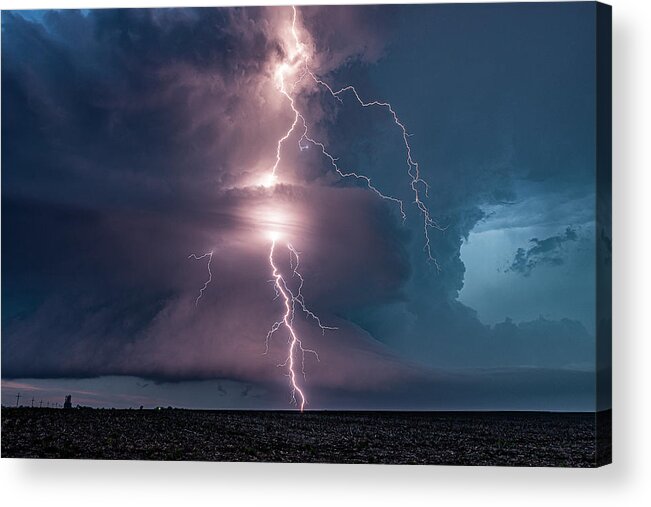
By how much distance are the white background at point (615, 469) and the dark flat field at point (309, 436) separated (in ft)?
0.38

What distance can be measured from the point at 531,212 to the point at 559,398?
1186mm

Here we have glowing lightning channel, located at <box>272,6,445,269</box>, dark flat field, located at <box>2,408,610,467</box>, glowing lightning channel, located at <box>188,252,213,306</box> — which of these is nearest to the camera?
dark flat field, located at <box>2,408,610,467</box>

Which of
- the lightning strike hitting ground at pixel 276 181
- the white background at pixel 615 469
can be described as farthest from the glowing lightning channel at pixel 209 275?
the white background at pixel 615 469

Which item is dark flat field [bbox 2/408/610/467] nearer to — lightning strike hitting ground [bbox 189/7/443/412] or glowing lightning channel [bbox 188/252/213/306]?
lightning strike hitting ground [bbox 189/7/443/412]

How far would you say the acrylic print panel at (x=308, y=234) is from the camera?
7559 millimetres

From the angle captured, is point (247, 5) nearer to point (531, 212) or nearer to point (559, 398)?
point (531, 212)

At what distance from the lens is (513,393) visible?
24.9 ft

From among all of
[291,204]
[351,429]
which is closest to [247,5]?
[291,204]

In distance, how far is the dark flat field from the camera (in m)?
7.52

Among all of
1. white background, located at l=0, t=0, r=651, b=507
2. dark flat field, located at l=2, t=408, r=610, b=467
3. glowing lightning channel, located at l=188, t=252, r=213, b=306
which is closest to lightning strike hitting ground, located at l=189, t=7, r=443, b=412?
glowing lightning channel, located at l=188, t=252, r=213, b=306

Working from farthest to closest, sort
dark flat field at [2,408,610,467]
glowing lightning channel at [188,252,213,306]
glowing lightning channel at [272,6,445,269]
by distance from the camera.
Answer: glowing lightning channel at [188,252,213,306] < glowing lightning channel at [272,6,445,269] < dark flat field at [2,408,610,467]

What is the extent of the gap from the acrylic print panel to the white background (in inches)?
4.5

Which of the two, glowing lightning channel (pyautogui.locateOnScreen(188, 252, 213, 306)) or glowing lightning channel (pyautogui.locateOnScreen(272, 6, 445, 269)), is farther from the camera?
glowing lightning channel (pyautogui.locateOnScreen(188, 252, 213, 306))

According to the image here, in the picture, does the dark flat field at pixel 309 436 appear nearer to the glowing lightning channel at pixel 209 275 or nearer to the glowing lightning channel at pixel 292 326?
the glowing lightning channel at pixel 292 326
